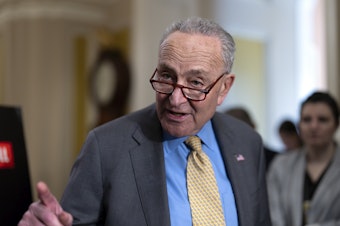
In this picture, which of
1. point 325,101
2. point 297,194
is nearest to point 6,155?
point 297,194

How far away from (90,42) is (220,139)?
437 cm

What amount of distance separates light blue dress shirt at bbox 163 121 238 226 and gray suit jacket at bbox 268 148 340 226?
898mm

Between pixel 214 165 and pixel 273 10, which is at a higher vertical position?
pixel 273 10

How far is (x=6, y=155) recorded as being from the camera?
138 centimetres

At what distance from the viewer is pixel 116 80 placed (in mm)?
4855

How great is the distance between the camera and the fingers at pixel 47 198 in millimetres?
1050

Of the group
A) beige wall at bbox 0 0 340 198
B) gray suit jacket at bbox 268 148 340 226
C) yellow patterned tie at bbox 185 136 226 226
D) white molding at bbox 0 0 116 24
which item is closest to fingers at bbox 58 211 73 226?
yellow patterned tie at bbox 185 136 226 226

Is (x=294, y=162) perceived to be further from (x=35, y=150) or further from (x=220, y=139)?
(x=35, y=150)

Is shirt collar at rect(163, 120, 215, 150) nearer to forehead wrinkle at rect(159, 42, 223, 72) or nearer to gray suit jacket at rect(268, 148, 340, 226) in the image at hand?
forehead wrinkle at rect(159, 42, 223, 72)

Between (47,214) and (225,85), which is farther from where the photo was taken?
(225,85)

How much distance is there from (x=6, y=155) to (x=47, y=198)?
0.36 meters

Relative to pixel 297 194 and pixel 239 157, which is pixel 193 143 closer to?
pixel 239 157

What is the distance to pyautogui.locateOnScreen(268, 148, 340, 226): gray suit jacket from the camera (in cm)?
212

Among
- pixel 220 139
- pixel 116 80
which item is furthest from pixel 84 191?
pixel 116 80
